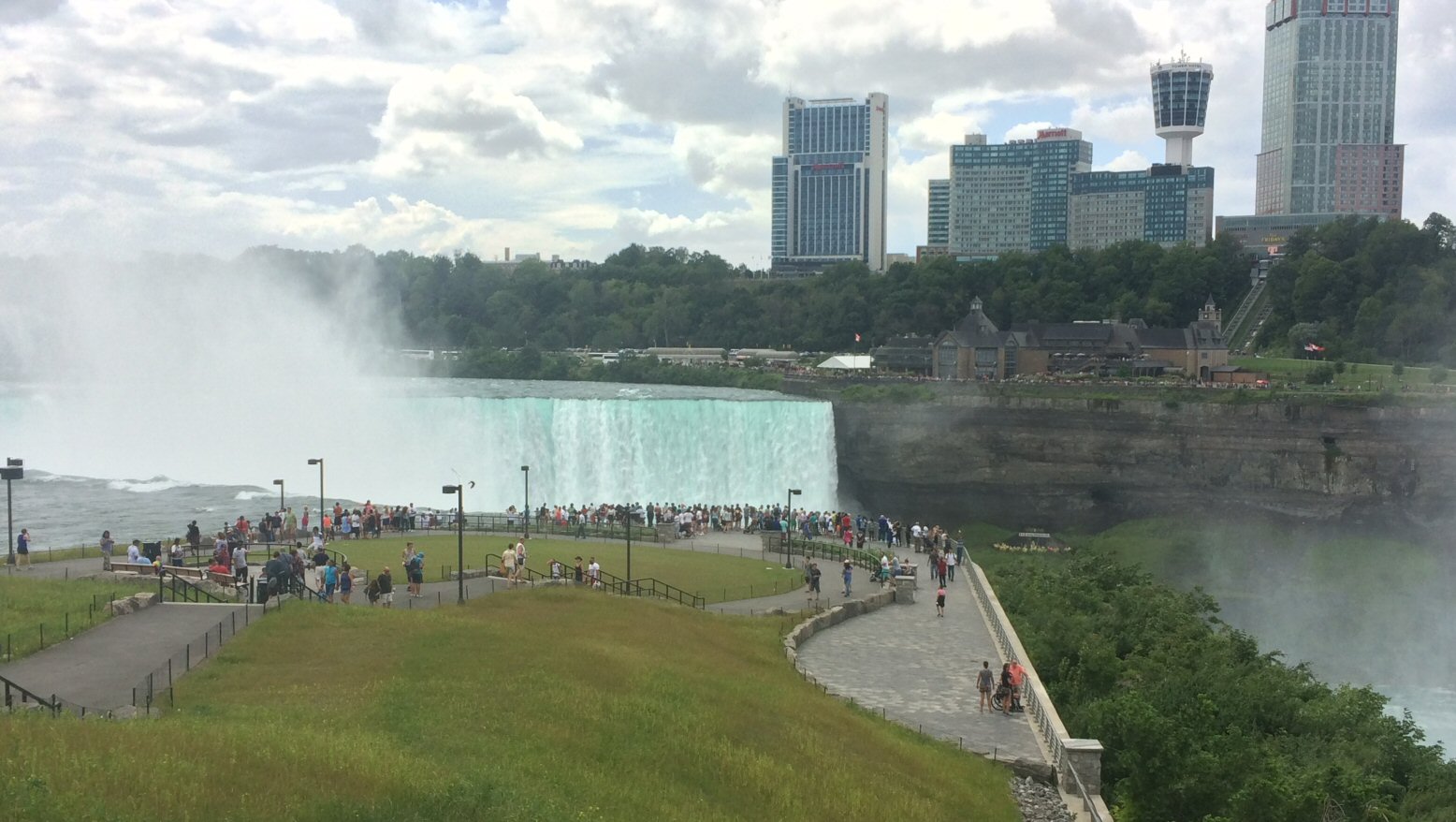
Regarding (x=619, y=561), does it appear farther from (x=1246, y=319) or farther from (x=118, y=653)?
(x=1246, y=319)

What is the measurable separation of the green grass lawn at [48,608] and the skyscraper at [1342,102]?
191176mm

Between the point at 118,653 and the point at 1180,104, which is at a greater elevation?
the point at 1180,104

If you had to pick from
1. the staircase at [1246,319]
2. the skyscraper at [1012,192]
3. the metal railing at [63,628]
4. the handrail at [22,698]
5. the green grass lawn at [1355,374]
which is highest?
the skyscraper at [1012,192]

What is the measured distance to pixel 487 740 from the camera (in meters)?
12.7

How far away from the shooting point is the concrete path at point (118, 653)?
47.5ft

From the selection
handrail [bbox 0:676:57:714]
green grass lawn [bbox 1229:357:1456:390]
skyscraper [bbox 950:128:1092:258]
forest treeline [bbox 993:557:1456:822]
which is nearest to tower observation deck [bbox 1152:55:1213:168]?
skyscraper [bbox 950:128:1092:258]

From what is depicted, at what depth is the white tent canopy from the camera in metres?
79.5

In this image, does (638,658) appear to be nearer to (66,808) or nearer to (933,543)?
(66,808)

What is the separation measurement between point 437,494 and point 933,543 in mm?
24244

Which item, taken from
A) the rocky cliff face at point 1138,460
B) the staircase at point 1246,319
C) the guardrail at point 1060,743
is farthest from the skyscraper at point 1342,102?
the guardrail at point 1060,743

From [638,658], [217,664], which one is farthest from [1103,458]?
[217,664]

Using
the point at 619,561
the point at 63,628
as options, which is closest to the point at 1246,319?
the point at 619,561

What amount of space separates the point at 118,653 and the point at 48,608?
3.93 m

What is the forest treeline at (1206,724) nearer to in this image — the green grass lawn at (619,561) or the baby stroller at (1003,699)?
the baby stroller at (1003,699)
